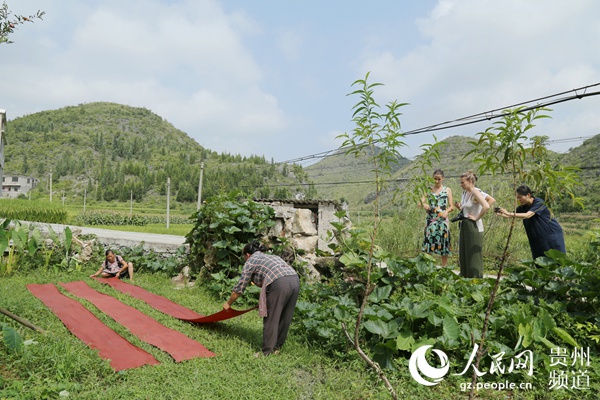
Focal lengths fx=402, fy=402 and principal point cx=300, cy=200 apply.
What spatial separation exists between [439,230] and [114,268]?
5554 mm

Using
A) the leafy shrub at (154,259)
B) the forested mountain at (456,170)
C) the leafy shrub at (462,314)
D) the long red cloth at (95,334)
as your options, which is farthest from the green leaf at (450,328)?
the leafy shrub at (154,259)

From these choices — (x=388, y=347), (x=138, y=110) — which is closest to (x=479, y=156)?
(x=388, y=347)

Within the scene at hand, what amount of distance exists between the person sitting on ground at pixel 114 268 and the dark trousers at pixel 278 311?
4.25 m

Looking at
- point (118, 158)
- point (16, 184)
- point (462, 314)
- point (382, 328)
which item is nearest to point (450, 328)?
point (462, 314)

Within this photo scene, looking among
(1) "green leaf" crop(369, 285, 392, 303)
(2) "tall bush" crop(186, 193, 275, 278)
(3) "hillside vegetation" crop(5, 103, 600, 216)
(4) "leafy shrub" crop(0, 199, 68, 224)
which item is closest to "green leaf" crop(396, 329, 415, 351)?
(1) "green leaf" crop(369, 285, 392, 303)

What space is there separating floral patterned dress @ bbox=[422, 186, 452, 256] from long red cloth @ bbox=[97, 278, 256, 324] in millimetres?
2577

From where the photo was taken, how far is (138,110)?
14062cm

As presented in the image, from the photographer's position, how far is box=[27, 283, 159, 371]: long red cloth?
3371 mm

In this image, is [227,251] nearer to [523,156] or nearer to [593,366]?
[593,366]

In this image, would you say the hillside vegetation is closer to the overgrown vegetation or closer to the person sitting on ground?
the person sitting on ground

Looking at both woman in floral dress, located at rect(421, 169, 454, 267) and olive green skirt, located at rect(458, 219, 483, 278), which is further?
woman in floral dress, located at rect(421, 169, 454, 267)

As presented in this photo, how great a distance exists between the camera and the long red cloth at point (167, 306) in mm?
4137

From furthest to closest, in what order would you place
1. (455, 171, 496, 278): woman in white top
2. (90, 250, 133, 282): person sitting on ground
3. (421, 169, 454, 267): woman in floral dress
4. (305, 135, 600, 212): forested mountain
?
(90, 250, 133, 282): person sitting on ground → (421, 169, 454, 267): woman in floral dress → (455, 171, 496, 278): woman in white top → (305, 135, 600, 212): forested mountain

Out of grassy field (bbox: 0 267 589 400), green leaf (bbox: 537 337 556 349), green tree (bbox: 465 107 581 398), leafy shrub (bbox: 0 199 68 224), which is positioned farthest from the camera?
leafy shrub (bbox: 0 199 68 224)
